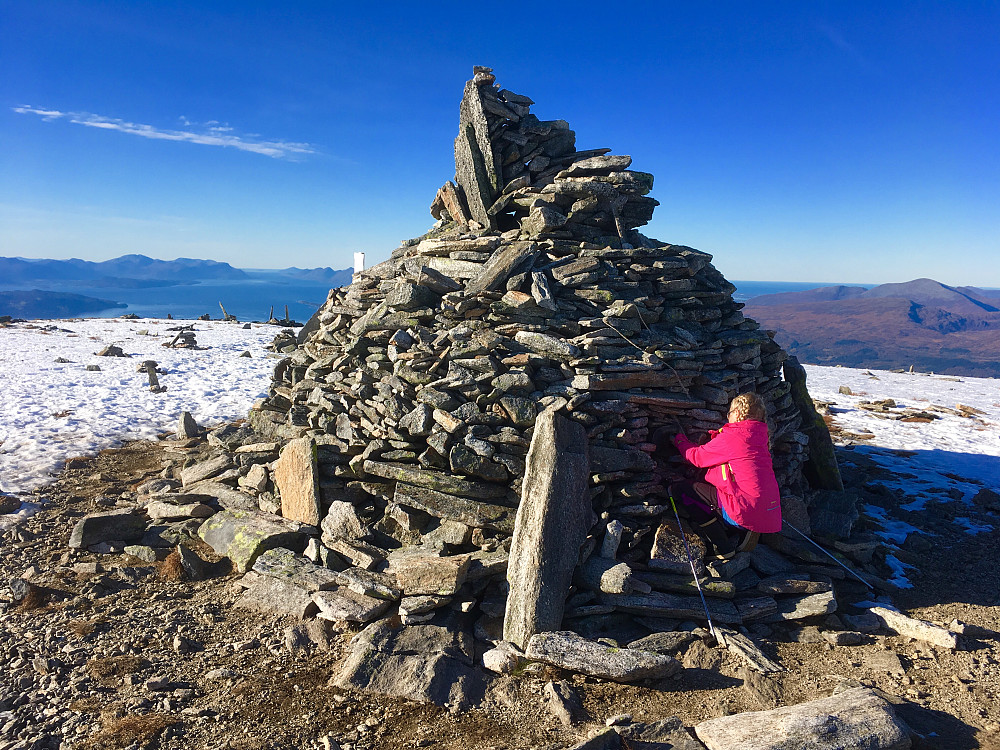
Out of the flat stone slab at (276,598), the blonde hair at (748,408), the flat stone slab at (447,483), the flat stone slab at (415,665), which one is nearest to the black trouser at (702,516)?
the blonde hair at (748,408)

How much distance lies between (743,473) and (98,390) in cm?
1742

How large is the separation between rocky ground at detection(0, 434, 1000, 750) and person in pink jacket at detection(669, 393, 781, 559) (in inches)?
46.2

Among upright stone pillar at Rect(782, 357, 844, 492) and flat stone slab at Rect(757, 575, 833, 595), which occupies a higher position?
upright stone pillar at Rect(782, 357, 844, 492)

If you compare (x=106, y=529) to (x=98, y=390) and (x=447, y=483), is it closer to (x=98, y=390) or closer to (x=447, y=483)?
(x=447, y=483)

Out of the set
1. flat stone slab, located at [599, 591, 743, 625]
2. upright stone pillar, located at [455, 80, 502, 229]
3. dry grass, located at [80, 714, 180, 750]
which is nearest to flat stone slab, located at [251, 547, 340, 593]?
dry grass, located at [80, 714, 180, 750]

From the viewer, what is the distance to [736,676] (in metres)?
5.18

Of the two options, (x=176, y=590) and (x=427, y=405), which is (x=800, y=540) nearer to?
(x=427, y=405)

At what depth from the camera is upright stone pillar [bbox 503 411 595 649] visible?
5555 millimetres

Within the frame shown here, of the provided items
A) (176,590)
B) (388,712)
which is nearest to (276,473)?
(176,590)

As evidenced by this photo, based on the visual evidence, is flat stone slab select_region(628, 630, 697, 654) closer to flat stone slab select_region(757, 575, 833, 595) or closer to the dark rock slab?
flat stone slab select_region(757, 575, 833, 595)

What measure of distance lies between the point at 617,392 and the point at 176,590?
602 centimetres

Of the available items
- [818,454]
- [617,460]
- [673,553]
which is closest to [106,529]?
[617,460]

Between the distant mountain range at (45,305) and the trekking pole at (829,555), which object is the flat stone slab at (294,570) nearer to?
the trekking pole at (829,555)

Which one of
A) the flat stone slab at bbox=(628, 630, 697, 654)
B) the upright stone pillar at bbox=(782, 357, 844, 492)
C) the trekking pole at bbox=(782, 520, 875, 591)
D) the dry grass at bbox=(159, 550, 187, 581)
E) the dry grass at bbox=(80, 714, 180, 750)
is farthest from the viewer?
the upright stone pillar at bbox=(782, 357, 844, 492)
